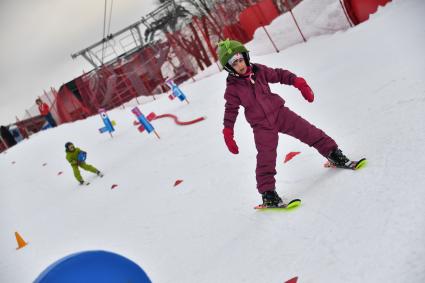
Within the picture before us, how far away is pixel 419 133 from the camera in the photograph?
304 cm

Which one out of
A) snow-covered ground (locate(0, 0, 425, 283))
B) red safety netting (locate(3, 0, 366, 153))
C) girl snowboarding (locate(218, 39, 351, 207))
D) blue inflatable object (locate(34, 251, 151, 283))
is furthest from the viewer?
red safety netting (locate(3, 0, 366, 153))

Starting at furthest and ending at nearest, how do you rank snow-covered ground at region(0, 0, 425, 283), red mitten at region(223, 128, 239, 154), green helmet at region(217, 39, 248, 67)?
red mitten at region(223, 128, 239, 154) < green helmet at region(217, 39, 248, 67) < snow-covered ground at region(0, 0, 425, 283)

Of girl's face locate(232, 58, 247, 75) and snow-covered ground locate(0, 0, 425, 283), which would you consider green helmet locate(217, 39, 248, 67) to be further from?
snow-covered ground locate(0, 0, 425, 283)

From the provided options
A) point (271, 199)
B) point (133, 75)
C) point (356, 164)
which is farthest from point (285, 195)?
point (133, 75)

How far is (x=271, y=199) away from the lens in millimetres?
3264

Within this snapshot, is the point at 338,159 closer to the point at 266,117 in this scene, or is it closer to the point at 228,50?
the point at 266,117

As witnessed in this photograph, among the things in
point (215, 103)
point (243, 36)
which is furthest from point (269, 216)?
Result: point (243, 36)

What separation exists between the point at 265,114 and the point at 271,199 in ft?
2.33

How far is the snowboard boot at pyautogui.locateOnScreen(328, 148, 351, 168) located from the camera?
126 inches

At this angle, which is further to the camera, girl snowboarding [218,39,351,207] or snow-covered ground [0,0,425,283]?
girl snowboarding [218,39,351,207]

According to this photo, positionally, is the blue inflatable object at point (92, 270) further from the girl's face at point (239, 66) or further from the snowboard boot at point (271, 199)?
the girl's face at point (239, 66)

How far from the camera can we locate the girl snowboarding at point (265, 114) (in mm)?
3178

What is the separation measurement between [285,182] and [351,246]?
1451 mm

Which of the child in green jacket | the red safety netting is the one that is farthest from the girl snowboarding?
the red safety netting
